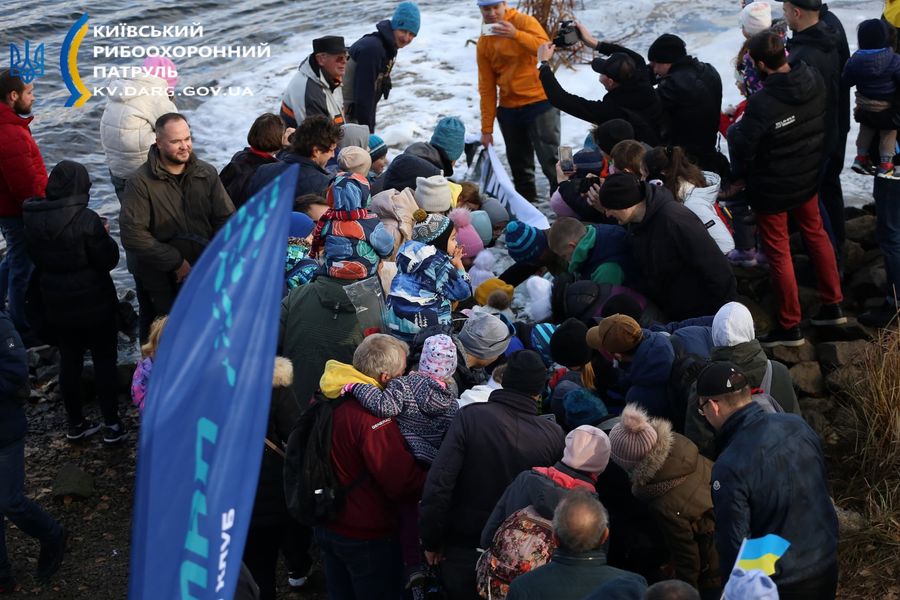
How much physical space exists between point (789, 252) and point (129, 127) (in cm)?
464

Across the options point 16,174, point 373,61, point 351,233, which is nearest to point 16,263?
point 16,174

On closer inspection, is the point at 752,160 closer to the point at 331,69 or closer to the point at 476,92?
the point at 331,69

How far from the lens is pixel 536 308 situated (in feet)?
21.4

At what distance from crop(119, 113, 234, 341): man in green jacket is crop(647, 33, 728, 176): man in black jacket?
327cm

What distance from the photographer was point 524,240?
7.11 metres

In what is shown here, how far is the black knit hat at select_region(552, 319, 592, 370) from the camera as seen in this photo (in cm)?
530

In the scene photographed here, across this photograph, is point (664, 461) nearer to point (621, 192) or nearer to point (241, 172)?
point (621, 192)

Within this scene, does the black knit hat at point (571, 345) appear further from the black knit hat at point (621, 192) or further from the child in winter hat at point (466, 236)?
the child in winter hat at point (466, 236)

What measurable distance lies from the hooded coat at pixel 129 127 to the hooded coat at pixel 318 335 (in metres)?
2.38

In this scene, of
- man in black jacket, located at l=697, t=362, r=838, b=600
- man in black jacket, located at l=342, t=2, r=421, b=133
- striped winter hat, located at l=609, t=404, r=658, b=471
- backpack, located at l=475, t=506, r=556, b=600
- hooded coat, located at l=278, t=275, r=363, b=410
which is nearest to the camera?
backpack, located at l=475, t=506, r=556, b=600

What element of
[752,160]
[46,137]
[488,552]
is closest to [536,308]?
[752,160]

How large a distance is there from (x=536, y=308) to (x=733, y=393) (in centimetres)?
244

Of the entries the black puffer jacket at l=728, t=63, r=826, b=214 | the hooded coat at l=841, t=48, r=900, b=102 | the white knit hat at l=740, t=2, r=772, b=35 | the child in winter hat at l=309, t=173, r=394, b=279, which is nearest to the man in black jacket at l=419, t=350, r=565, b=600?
the child in winter hat at l=309, t=173, r=394, b=279

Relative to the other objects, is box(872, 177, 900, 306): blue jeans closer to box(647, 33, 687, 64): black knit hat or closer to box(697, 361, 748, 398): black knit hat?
box(647, 33, 687, 64): black knit hat
